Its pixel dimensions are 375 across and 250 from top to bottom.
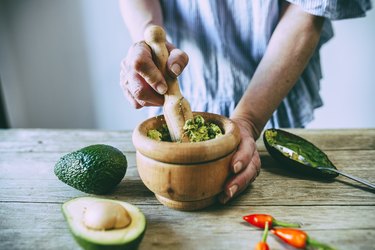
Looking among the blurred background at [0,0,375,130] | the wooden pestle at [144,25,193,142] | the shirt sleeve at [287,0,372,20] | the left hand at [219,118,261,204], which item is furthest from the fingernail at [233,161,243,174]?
the blurred background at [0,0,375,130]

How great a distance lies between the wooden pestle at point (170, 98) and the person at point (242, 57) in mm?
20

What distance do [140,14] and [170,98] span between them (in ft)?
1.69

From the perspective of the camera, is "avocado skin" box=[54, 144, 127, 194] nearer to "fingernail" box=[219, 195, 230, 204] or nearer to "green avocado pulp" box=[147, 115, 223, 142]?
"green avocado pulp" box=[147, 115, 223, 142]

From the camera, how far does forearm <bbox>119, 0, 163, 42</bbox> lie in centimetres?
120

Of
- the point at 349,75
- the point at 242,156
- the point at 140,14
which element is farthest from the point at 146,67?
the point at 349,75

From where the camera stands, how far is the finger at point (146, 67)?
778mm

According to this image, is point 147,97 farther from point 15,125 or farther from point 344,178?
point 15,125

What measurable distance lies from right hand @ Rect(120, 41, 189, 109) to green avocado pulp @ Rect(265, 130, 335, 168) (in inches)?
12.2

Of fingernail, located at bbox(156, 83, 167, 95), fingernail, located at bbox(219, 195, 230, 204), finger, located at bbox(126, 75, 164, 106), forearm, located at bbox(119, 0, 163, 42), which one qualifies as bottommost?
fingernail, located at bbox(219, 195, 230, 204)

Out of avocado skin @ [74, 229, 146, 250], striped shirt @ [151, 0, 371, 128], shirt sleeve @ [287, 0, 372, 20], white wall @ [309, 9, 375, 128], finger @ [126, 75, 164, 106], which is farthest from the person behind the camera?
white wall @ [309, 9, 375, 128]

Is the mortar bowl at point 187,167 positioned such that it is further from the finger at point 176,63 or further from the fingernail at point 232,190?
the finger at point 176,63

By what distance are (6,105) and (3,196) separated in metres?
1.69

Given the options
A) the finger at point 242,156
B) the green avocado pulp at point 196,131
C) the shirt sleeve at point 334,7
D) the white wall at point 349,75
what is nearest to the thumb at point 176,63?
the green avocado pulp at point 196,131

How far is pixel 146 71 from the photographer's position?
0.78 metres
